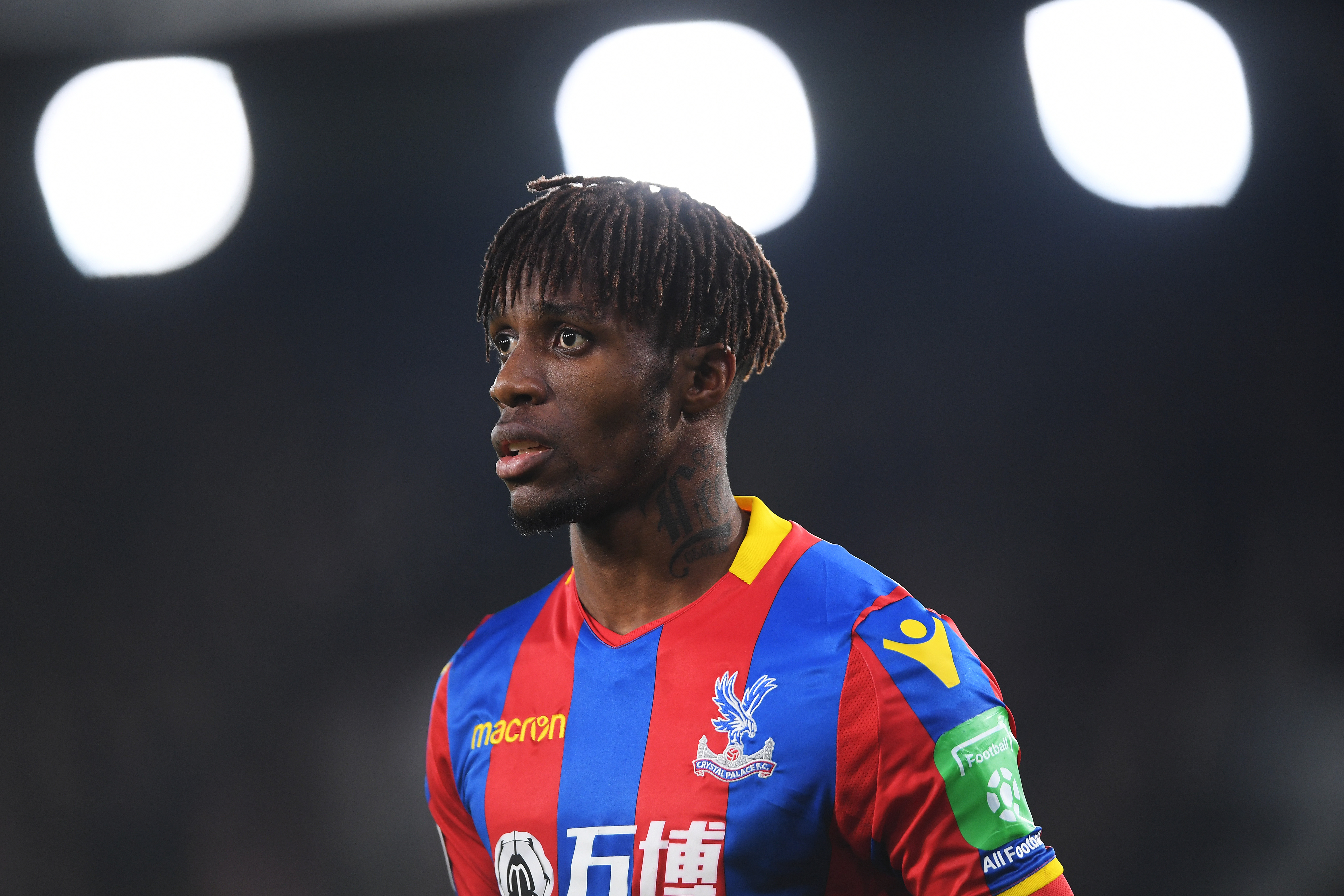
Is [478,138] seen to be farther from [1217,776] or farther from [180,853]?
[1217,776]

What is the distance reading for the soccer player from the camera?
1250mm

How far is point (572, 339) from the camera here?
1.41 meters

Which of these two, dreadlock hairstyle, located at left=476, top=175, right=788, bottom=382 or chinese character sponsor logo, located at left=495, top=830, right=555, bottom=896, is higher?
dreadlock hairstyle, located at left=476, top=175, right=788, bottom=382

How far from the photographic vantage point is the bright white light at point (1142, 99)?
3.26 meters

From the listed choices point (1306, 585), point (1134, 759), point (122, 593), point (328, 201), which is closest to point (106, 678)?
point (122, 593)

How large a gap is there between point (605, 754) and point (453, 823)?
36 cm

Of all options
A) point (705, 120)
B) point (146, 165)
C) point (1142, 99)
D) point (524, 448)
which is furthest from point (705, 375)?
point (146, 165)

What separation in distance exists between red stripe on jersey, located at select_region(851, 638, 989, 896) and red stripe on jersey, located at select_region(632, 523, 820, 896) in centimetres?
20

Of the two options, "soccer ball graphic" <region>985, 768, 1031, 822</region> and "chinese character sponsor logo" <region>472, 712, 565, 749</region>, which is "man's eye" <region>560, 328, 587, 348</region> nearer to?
"chinese character sponsor logo" <region>472, 712, 565, 749</region>

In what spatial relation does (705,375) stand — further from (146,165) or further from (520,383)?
(146,165)

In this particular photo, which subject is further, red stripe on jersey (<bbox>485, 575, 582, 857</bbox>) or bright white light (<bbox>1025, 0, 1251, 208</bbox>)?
bright white light (<bbox>1025, 0, 1251, 208</bbox>)

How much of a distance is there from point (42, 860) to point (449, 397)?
1.97m

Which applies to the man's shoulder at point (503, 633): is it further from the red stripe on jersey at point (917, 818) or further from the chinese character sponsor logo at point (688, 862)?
the red stripe on jersey at point (917, 818)

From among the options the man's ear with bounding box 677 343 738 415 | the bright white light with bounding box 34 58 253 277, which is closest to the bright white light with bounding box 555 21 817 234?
the bright white light with bounding box 34 58 253 277
